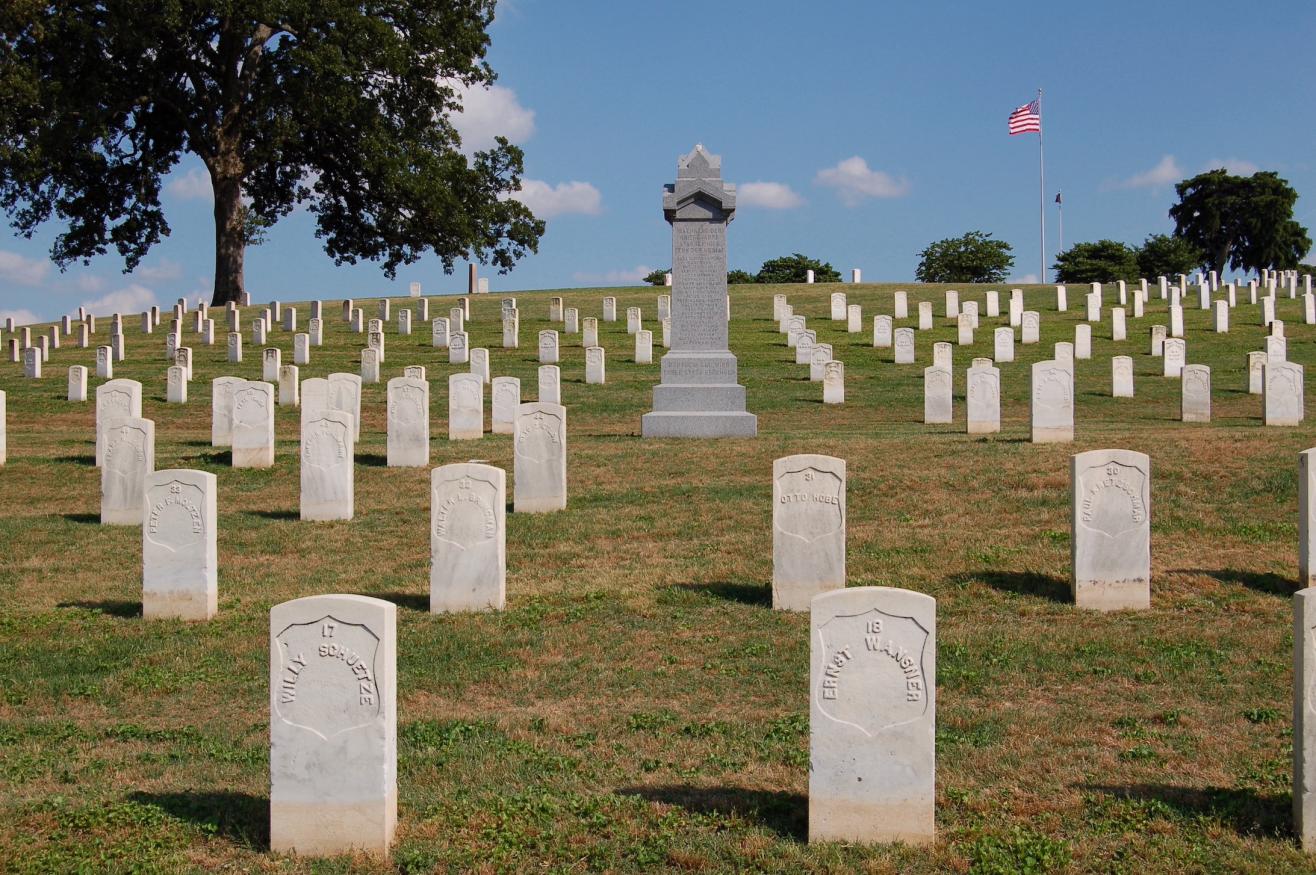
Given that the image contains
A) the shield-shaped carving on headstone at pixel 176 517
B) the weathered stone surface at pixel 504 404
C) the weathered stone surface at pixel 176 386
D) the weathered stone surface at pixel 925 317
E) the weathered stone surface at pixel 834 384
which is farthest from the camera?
the weathered stone surface at pixel 925 317

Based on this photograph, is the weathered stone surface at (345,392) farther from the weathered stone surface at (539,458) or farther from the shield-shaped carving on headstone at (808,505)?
the shield-shaped carving on headstone at (808,505)

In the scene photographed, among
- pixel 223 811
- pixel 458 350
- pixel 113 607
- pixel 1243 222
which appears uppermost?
pixel 1243 222

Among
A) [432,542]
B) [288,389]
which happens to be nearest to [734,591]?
[432,542]

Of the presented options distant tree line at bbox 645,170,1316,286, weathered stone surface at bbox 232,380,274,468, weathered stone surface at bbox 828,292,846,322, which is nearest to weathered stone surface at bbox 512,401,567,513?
weathered stone surface at bbox 232,380,274,468

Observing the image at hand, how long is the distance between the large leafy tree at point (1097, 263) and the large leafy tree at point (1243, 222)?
1594 centimetres

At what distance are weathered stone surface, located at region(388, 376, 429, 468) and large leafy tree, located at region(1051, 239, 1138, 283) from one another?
56.5m

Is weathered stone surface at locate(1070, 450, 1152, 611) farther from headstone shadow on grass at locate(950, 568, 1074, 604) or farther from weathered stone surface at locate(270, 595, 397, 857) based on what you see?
weathered stone surface at locate(270, 595, 397, 857)

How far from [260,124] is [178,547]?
34486 mm

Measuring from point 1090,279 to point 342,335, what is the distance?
4517cm

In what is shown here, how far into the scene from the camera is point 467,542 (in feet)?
34.8

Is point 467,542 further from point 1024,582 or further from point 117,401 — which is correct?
point 117,401

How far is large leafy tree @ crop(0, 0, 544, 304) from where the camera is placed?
131ft

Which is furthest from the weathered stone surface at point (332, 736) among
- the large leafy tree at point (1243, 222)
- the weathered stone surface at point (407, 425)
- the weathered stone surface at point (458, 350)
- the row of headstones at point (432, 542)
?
the large leafy tree at point (1243, 222)

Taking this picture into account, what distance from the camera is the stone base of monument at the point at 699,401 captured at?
20.3m
